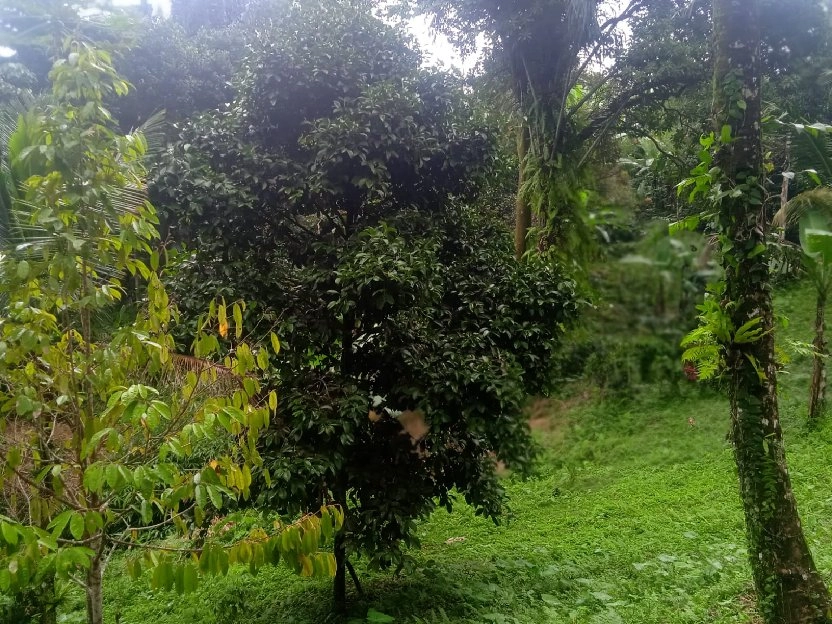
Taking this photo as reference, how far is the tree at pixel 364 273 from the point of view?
4523mm

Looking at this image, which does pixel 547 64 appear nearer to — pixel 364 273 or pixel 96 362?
pixel 364 273

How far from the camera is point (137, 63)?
11008 millimetres

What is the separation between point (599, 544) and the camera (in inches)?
Answer: 253

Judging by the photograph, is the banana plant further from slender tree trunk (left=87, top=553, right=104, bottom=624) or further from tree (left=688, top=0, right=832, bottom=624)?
slender tree trunk (left=87, top=553, right=104, bottom=624)

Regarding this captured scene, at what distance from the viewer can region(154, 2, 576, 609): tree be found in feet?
14.8

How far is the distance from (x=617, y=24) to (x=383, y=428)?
209 inches

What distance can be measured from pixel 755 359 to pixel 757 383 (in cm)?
15

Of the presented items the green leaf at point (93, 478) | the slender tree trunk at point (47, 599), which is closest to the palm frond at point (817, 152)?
the green leaf at point (93, 478)

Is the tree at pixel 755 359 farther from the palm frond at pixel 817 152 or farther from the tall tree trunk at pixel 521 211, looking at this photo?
the tall tree trunk at pixel 521 211

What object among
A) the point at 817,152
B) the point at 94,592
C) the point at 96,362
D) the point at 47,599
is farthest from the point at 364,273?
the point at 817,152

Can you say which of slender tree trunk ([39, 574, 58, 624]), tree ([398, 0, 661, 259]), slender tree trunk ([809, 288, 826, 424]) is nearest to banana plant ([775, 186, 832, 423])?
slender tree trunk ([809, 288, 826, 424])

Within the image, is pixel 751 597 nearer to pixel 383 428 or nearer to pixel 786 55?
pixel 383 428

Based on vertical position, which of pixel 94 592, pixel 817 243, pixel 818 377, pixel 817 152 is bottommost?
pixel 94 592

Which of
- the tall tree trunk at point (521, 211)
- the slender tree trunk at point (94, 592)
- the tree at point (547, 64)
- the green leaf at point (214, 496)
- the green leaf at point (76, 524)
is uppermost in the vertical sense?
the tree at point (547, 64)
